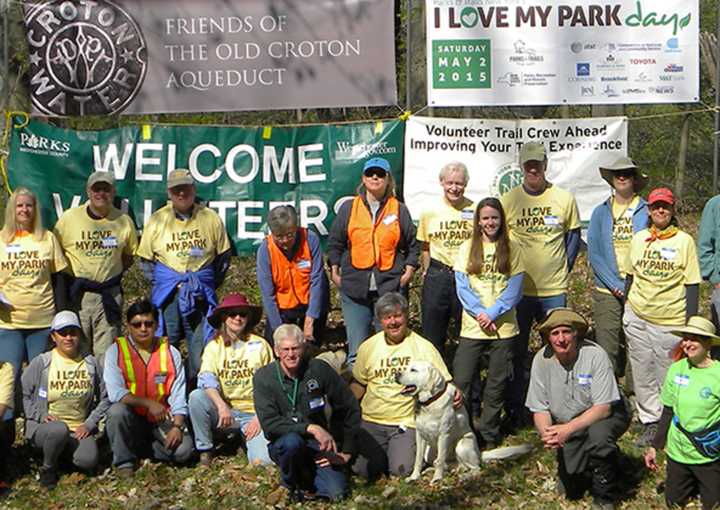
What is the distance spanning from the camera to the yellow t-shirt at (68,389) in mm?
7973

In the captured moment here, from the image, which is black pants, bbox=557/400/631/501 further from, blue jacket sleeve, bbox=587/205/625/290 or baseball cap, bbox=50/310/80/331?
baseball cap, bbox=50/310/80/331

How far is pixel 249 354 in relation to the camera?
26.7 feet

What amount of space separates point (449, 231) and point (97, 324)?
115 inches

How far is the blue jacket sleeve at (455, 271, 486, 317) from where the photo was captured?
795 cm

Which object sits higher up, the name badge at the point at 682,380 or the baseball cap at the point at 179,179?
the baseball cap at the point at 179,179

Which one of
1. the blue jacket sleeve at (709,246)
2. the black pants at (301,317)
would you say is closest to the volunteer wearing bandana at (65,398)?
the black pants at (301,317)

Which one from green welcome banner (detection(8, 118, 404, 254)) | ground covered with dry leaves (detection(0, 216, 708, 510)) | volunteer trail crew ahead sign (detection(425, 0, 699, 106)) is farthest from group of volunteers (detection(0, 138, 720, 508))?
volunteer trail crew ahead sign (detection(425, 0, 699, 106))

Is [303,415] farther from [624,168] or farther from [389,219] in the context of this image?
[624,168]

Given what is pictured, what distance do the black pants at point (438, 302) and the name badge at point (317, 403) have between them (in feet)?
4.49

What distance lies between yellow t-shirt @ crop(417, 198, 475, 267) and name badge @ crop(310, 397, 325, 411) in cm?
164

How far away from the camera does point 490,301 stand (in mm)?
7945

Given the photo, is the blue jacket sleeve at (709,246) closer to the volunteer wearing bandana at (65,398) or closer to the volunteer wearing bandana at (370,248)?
the volunteer wearing bandana at (370,248)

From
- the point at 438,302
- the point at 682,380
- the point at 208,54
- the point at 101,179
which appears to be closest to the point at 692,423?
the point at 682,380

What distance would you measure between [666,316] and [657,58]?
270 cm
